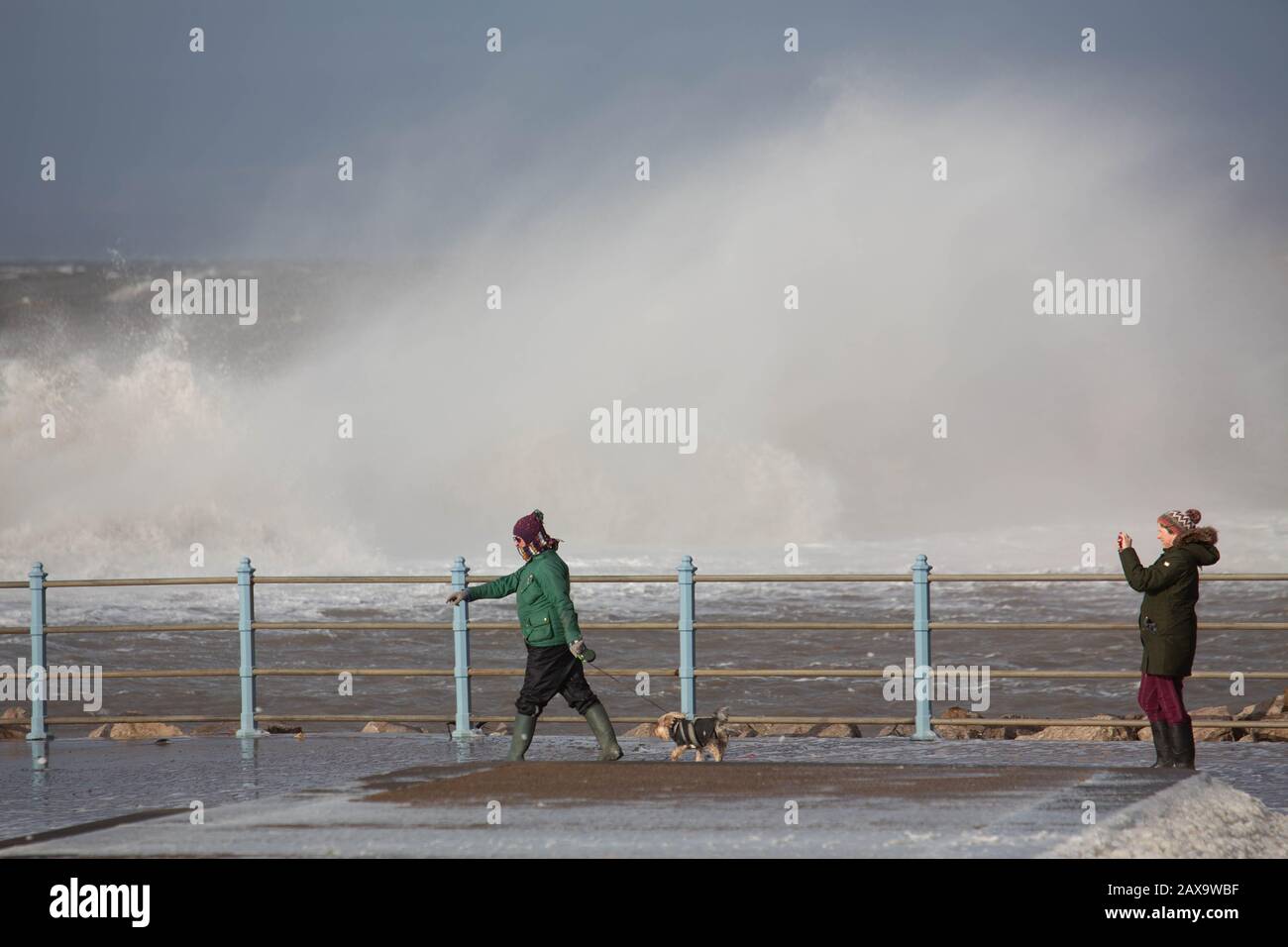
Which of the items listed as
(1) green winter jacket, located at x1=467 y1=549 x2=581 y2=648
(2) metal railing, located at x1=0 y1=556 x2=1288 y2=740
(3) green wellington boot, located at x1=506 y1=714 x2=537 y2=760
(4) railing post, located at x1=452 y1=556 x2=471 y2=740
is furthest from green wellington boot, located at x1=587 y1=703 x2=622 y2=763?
(4) railing post, located at x1=452 y1=556 x2=471 y2=740

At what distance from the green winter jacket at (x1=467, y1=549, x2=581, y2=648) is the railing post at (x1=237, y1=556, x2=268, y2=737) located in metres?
3.13

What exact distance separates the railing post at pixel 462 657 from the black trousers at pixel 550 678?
6.36 feet

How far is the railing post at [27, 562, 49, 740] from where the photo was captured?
13500 mm

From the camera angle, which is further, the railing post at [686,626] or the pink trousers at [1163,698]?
the railing post at [686,626]

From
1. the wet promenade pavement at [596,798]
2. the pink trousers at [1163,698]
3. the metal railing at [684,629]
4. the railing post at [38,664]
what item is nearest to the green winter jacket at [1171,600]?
the pink trousers at [1163,698]

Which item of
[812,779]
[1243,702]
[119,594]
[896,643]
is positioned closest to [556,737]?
[812,779]

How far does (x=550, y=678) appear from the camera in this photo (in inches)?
435

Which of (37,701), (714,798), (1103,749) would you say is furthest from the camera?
(37,701)

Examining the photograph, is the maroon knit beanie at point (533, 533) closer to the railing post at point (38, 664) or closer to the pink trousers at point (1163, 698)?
the pink trousers at point (1163, 698)

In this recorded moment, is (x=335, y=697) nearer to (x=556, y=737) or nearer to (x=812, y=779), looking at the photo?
(x=556, y=737)

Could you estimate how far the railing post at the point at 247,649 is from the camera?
1348 centimetres

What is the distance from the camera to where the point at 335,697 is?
119 ft

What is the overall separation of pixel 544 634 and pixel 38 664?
491cm

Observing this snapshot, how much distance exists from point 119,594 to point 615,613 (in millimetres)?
18107
